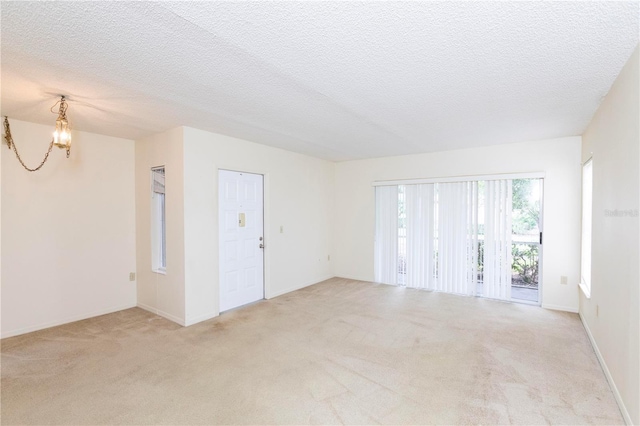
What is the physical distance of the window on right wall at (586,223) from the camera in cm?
370

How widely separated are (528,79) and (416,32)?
49.8 inches

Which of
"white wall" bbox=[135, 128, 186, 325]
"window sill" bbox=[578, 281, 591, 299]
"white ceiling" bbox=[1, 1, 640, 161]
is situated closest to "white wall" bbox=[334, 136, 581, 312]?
"window sill" bbox=[578, 281, 591, 299]

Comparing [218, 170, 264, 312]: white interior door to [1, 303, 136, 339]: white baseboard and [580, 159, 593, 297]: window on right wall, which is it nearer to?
[1, 303, 136, 339]: white baseboard

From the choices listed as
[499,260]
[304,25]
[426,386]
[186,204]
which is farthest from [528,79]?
[186,204]

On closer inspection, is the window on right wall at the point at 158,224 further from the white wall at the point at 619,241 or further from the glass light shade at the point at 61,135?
the white wall at the point at 619,241

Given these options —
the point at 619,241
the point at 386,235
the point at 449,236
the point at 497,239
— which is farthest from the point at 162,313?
the point at 497,239

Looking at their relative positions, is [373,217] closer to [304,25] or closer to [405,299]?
[405,299]

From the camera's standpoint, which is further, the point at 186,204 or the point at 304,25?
the point at 186,204

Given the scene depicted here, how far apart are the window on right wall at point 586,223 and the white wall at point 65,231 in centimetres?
619

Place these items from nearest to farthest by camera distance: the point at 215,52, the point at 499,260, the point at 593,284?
the point at 215,52 < the point at 593,284 < the point at 499,260

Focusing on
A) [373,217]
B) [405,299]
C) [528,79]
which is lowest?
[405,299]

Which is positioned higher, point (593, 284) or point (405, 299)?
point (593, 284)

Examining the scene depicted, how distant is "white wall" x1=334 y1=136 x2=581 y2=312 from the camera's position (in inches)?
167

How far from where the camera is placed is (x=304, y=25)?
1683 millimetres
